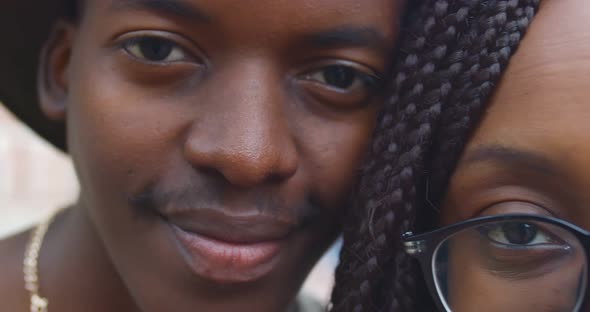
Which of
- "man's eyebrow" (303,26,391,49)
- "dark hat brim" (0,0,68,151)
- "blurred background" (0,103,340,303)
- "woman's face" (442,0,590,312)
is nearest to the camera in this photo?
"woman's face" (442,0,590,312)

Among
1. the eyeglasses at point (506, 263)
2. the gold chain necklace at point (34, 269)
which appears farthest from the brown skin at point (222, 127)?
the gold chain necklace at point (34, 269)

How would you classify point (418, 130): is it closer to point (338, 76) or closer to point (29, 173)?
point (338, 76)

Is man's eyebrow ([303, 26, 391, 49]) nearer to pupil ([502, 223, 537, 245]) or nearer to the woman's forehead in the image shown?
the woman's forehead

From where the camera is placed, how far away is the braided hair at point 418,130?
3.28 ft

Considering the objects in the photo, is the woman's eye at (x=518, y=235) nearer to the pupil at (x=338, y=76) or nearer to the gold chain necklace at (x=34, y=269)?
the pupil at (x=338, y=76)

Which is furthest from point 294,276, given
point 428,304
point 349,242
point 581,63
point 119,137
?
point 581,63

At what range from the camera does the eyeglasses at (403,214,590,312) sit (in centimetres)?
93

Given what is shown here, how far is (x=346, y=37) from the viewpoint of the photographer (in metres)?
1.02

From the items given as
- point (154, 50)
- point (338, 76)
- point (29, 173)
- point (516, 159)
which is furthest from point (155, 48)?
point (29, 173)

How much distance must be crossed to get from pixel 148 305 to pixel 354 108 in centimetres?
54

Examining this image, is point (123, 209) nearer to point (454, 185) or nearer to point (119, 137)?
point (119, 137)

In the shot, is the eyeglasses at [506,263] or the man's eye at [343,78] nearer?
the eyeglasses at [506,263]

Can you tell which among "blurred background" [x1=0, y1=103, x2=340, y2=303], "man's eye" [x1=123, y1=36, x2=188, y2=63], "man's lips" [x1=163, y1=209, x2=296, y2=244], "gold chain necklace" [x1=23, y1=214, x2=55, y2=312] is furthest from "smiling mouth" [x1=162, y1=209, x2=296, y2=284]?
"blurred background" [x1=0, y1=103, x2=340, y2=303]

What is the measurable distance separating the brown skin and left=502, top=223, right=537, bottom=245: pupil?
29cm
